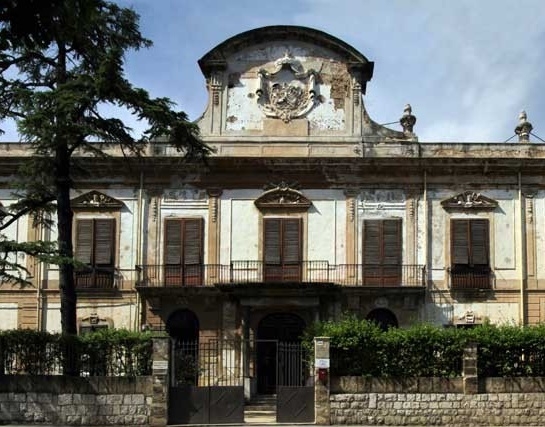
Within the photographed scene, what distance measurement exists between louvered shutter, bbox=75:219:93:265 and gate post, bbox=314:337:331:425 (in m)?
11.5

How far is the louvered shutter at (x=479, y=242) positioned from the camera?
29.3 metres

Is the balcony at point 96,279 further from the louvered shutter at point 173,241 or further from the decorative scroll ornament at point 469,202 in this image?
the decorative scroll ornament at point 469,202

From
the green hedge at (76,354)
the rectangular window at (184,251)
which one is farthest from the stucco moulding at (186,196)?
the green hedge at (76,354)

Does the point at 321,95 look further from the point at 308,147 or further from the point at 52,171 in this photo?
the point at 52,171

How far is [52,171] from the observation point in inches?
887

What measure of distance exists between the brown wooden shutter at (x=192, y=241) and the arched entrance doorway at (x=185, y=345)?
1.72m

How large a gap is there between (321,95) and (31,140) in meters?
11.7

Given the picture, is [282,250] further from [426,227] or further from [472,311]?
[472,311]

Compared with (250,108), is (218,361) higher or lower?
lower

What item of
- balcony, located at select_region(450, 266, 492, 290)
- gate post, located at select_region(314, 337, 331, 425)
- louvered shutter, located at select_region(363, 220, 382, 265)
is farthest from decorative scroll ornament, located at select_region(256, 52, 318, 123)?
gate post, located at select_region(314, 337, 331, 425)

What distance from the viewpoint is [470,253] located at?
96.0 ft

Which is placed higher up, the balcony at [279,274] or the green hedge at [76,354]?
the balcony at [279,274]

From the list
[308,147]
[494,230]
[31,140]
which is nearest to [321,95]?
[308,147]

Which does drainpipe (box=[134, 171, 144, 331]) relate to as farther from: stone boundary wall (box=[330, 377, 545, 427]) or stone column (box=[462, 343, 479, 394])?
stone column (box=[462, 343, 479, 394])
